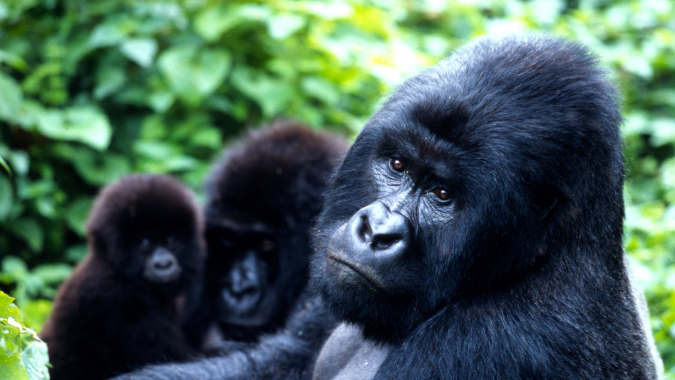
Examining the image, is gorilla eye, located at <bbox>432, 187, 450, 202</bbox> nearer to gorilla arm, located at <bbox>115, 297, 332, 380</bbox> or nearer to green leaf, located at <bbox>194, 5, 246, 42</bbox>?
gorilla arm, located at <bbox>115, 297, 332, 380</bbox>

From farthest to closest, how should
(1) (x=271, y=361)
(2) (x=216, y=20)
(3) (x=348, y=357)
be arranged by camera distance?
(2) (x=216, y=20) → (1) (x=271, y=361) → (3) (x=348, y=357)

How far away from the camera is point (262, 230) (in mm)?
4172

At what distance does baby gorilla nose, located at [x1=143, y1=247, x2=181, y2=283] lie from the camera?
4.11 m

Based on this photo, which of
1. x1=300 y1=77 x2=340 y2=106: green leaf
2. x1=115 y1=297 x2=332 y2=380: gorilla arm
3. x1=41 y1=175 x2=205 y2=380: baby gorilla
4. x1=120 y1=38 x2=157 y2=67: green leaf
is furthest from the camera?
x1=300 y1=77 x2=340 y2=106: green leaf

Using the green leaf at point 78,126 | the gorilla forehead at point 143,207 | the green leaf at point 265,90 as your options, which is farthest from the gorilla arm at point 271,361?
the green leaf at point 265,90

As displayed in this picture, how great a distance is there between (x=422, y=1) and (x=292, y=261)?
482cm

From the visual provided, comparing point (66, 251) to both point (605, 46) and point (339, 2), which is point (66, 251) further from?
point (605, 46)

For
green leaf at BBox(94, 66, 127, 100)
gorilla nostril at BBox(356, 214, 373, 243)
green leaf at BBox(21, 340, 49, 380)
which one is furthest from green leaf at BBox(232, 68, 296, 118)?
green leaf at BBox(21, 340, 49, 380)

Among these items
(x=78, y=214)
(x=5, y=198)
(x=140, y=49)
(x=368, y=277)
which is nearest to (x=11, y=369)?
(x=368, y=277)

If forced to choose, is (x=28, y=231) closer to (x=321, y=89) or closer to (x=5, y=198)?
(x=5, y=198)

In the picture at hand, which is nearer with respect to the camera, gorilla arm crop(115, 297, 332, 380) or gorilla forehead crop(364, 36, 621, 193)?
gorilla forehead crop(364, 36, 621, 193)

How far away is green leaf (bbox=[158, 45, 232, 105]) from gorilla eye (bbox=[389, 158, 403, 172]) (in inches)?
132

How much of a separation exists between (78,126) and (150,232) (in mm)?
1711

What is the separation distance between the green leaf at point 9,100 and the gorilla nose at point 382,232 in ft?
12.0
